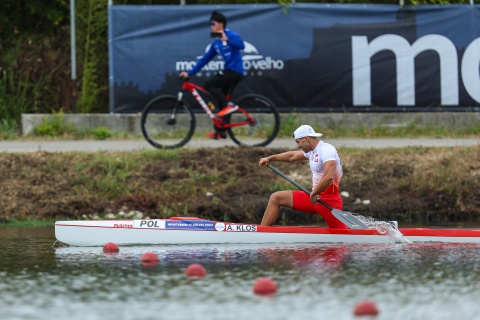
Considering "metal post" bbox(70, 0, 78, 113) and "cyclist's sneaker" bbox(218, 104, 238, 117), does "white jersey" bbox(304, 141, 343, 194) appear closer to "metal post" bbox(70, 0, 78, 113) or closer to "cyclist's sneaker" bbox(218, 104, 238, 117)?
"cyclist's sneaker" bbox(218, 104, 238, 117)

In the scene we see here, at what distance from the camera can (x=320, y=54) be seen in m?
24.0

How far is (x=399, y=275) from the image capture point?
12555 millimetres

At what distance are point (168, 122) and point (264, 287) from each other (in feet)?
31.9

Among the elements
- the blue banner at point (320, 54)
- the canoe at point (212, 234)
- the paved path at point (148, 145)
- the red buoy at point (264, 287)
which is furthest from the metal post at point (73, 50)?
the red buoy at point (264, 287)

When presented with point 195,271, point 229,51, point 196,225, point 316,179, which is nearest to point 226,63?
point 229,51

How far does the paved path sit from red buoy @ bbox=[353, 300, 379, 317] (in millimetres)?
10841

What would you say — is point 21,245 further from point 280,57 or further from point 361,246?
point 280,57

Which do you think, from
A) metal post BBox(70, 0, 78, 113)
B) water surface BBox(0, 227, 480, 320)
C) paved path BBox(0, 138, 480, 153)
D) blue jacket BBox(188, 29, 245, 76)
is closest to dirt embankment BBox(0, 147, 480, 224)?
paved path BBox(0, 138, 480, 153)

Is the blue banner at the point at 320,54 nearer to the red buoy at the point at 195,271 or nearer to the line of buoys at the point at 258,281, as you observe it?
the line of buoys at the point at 258,281

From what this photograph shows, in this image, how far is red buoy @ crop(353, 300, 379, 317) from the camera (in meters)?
10.2

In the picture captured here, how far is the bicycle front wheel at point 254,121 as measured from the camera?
20422 mm

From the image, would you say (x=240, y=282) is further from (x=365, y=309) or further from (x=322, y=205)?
(x=322, y=205)

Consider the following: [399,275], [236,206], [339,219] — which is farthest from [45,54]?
[399,275]

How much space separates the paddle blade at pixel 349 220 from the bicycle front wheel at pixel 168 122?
589 cm
